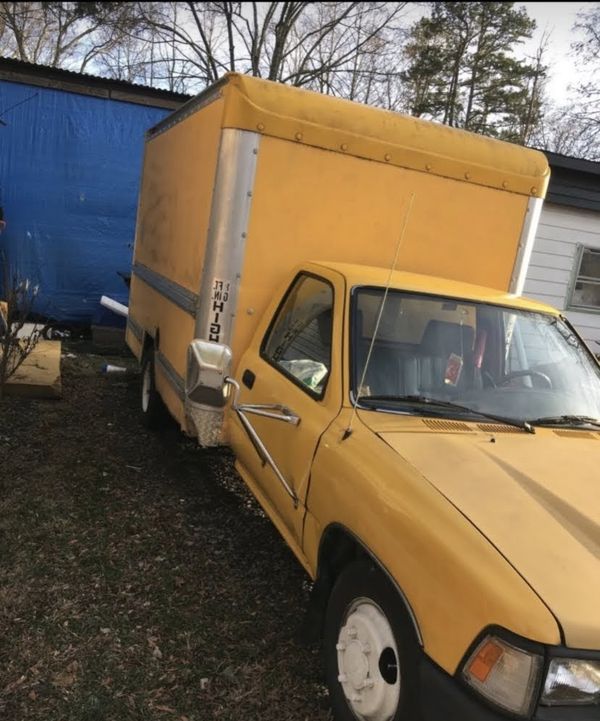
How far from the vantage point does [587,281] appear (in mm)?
10156

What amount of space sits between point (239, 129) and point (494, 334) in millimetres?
1908

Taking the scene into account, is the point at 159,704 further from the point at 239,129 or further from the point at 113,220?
the point at 113,220

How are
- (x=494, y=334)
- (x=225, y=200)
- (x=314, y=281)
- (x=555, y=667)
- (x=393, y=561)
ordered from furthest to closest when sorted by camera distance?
(x=225, y=200), (x=314, y=281), (x=494, y=334), (x=393, y=561), (x=555, y=667)

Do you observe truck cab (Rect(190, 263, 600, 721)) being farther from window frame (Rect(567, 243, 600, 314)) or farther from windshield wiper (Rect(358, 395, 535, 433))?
window frame (Rect(567, 243, 600, 314))

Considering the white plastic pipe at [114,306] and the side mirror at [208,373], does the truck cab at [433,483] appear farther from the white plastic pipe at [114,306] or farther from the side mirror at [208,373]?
the white plastic pipe at [114,306]

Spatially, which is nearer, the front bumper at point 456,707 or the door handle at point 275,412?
the front bumper at point 456,707

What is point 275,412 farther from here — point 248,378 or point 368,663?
point 368,663

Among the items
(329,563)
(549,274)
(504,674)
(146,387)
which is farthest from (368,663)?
(549,274)

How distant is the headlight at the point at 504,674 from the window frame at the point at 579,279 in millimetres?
9277

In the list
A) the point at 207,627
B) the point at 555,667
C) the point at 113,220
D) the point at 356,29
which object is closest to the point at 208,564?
the point at 207,627

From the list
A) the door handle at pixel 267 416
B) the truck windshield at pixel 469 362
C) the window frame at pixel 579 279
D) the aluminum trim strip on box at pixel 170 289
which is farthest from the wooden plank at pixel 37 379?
the window frame at pixel 579 279

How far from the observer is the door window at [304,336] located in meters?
3.13

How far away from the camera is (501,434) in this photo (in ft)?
8.73

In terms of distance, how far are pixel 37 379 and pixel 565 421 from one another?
5.47 meters
